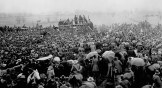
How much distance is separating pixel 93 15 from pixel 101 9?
425 inches

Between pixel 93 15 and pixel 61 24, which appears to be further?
pixel 93 15

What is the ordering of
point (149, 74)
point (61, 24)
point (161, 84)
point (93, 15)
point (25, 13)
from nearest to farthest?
point (161, 84) < point (149, 74) < point (61, 24) < point (93, 15) < point (25, 13)

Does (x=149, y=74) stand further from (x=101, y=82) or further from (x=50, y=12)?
(x=50, y=12)

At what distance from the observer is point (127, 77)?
7.78m

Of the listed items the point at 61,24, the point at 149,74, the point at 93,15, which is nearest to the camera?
the point at 149,74

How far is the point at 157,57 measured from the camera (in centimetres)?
1000

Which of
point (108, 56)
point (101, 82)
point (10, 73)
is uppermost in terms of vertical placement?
point (108, 56)

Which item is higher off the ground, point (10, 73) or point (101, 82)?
point (10, 73)

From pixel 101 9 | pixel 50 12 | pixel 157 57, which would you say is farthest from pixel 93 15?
pixel 157 57

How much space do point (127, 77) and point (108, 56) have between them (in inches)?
73.9

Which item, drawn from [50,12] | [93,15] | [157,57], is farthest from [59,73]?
[50,12]

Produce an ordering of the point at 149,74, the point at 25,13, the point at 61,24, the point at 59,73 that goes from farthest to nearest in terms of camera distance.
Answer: the point at 25,13 < the point at 61,24 < the point at 59,73 < the point at 149,74

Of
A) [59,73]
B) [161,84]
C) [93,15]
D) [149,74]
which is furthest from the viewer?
[93,15]

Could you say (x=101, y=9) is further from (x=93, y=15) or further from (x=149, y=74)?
(x=149, y=74)
